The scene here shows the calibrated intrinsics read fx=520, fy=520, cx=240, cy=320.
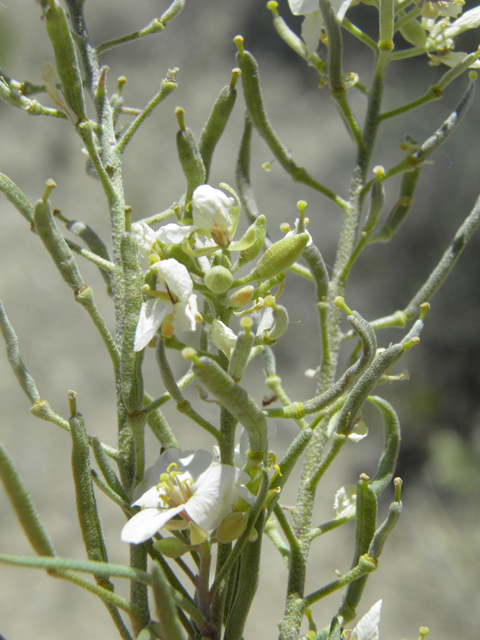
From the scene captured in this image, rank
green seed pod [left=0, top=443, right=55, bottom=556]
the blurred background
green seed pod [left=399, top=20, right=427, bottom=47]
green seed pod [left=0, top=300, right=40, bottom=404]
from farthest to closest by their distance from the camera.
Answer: the blurred background → green seed pod [left=399, top=20, right=427, bottom=47] → green seed pod [left=0, top=300, right=40, bottom=404] → green seed pod [left=0, top=443, right=55, bottom=556]

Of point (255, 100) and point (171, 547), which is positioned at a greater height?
point (255, 100)

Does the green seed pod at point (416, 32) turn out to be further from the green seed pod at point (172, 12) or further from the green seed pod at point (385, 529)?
the green seed pod at point (385, 529)

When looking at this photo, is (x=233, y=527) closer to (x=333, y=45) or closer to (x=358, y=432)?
(x=358, y=432)

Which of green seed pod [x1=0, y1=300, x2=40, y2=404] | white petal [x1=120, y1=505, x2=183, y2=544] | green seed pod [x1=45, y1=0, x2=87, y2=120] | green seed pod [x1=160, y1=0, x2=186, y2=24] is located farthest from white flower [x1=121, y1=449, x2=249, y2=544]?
green seed pod [x1=160, y1=0, x2=186, y2=24]

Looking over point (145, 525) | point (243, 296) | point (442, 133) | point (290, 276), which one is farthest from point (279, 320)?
point (290, 276)

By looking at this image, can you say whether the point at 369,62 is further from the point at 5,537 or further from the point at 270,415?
the point at 5,537

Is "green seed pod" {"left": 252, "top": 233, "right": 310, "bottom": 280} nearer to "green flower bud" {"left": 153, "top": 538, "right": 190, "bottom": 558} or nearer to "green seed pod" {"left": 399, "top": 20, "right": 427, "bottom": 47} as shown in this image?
"green flower bud" {"left": 153, "top": 538, "right": 190, "bottom": 558}
